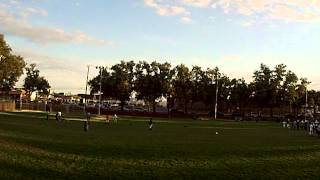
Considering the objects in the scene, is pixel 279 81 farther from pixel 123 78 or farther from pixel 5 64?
pixel 5 64

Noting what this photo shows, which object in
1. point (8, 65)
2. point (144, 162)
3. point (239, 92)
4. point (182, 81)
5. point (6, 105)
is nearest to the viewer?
point (144, 162)

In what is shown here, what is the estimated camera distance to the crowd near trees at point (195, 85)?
144500mm

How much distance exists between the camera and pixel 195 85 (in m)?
148

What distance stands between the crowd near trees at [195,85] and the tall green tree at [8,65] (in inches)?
1122

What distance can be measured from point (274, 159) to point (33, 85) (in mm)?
153810

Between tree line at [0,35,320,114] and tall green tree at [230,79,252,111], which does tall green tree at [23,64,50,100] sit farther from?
tall green tree at [230,79,252,111]

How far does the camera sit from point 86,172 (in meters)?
21.5

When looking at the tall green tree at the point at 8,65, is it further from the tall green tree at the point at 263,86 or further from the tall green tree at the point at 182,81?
the tall green tree at the point at 263,86

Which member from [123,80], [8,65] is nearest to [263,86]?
[123,80]

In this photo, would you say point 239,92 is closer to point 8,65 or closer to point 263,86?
point 263,86

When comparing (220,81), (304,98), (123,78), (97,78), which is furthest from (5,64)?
(304,98)

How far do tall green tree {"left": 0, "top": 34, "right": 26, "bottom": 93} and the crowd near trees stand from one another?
28.5 metres

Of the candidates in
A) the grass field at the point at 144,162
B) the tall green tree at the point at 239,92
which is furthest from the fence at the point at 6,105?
the grass field at the point at 144,162

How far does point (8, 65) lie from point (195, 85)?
5304cm
